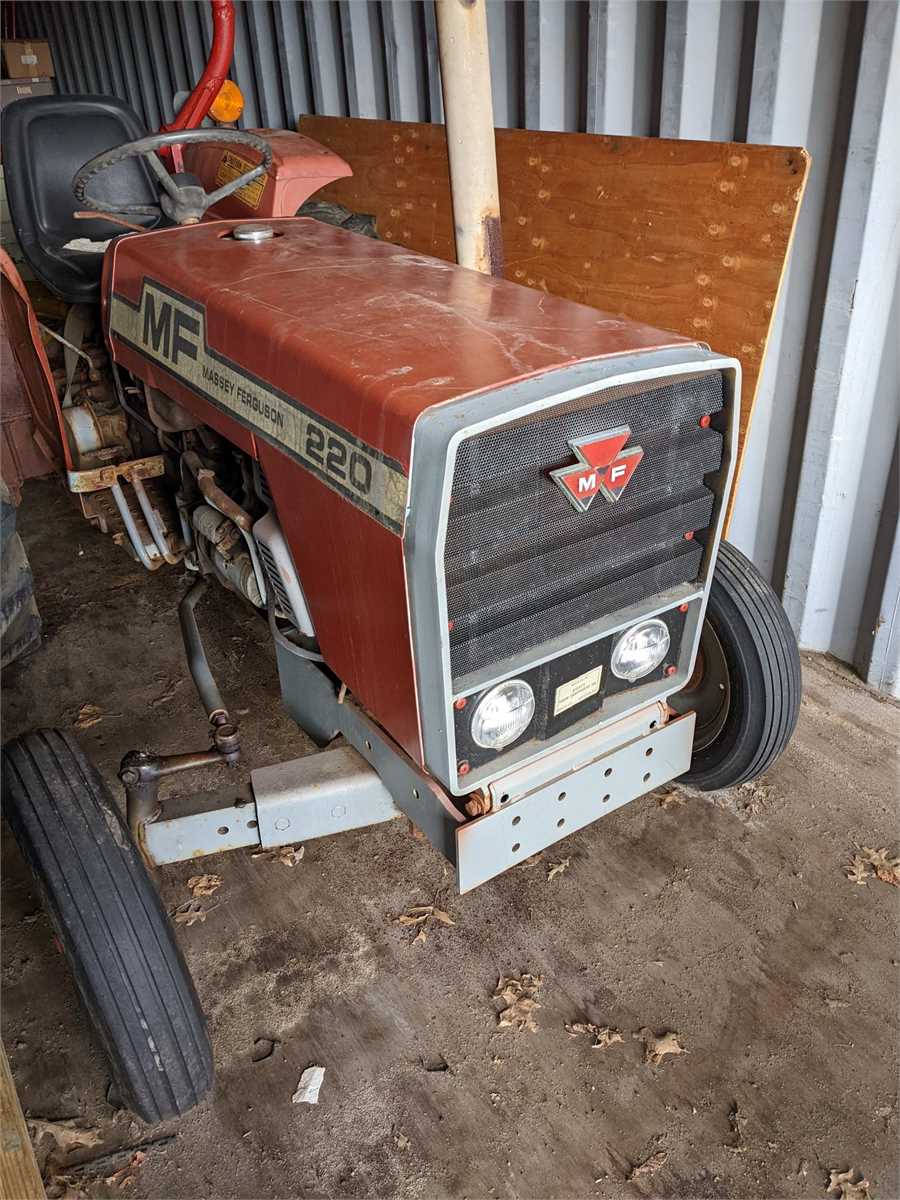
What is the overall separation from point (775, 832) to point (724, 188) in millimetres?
1780

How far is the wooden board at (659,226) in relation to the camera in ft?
8.36

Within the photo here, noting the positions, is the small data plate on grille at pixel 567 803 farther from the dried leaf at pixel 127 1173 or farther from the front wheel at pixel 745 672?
the dried leaf at pixel 127 1173

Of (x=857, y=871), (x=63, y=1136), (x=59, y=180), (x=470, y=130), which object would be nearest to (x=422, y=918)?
(x=63, y=1136)

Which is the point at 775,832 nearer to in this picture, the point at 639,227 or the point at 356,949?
the point at 356,949

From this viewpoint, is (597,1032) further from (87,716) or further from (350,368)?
(87,716)

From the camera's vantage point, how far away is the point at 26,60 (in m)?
7.29

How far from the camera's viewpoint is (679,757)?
204 centimetres

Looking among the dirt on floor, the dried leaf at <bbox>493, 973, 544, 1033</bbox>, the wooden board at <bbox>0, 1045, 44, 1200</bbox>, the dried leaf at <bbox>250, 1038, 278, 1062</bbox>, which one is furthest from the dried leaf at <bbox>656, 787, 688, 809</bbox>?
the wooden board at <bbox>0, 1045, 44, 1200</bbox>

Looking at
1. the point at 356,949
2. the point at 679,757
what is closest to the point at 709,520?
the point at 679,757

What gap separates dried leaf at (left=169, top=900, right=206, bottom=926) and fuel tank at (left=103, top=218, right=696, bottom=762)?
83cm

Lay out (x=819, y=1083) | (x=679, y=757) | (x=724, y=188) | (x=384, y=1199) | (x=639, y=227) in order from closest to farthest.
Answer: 1. (x=384, y=1199)
2. (x=819, y=1083)
3. (x=679, y=757)
4. (x=724, y=188)
5. (x=639, y=227)

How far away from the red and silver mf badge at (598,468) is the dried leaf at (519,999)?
1.12 metres

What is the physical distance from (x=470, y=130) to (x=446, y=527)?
4.66ft

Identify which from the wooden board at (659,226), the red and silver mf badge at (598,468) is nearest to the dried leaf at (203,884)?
the red and silver mf badge at (598,468)
